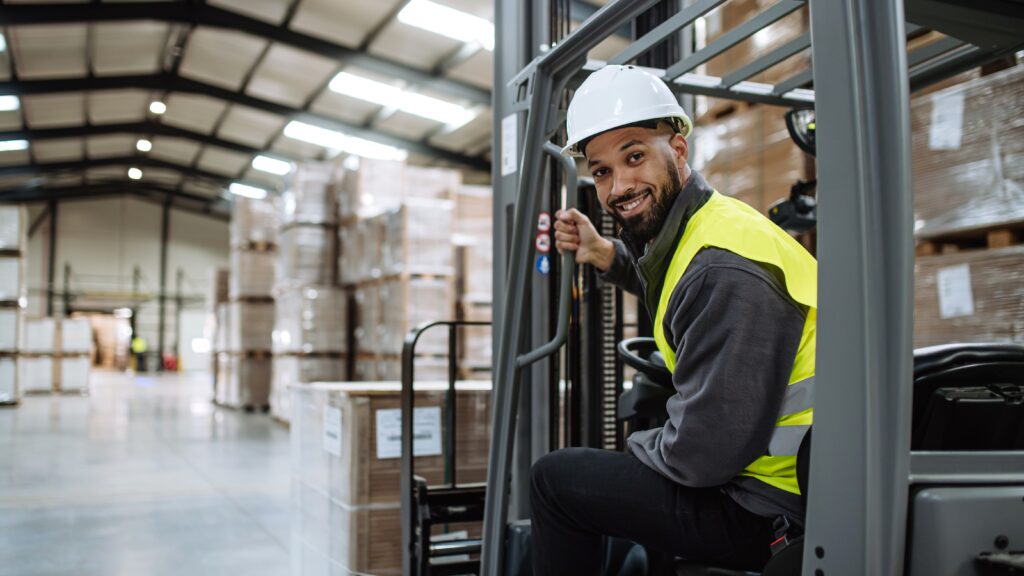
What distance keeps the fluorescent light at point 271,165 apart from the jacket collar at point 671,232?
19106mm

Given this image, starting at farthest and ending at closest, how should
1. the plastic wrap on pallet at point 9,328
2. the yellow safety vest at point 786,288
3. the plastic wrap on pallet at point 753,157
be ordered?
the plastic wrap on pallet at point 9,328 → the plastic wrap on pallet at point 753,157 → the yellow safety vest at point 786,288

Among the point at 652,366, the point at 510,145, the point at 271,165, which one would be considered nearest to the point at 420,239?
the point at 510,145

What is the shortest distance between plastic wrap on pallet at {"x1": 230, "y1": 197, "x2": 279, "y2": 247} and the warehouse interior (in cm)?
4

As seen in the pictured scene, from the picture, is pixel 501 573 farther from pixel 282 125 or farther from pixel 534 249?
pixel 282 125

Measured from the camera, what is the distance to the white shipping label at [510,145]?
2.78 meters

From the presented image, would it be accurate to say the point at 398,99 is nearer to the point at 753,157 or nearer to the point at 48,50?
the point at 48,50

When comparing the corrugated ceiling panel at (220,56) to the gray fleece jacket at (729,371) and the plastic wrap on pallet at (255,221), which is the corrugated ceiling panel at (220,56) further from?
the gray fleece jacket at (729,371)

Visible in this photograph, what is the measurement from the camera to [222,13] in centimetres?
1206

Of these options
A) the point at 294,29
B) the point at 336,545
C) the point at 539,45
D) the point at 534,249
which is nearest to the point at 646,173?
the point at 534,249

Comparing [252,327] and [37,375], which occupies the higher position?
[252,327]

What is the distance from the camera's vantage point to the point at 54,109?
16.2 m

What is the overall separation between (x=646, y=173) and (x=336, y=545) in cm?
261

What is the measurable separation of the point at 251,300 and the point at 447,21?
4.78 m

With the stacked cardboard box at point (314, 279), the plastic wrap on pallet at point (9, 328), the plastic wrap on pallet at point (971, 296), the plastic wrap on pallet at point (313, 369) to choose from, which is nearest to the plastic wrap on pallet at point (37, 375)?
the plastic wrap on pallet at point (9, 328)
